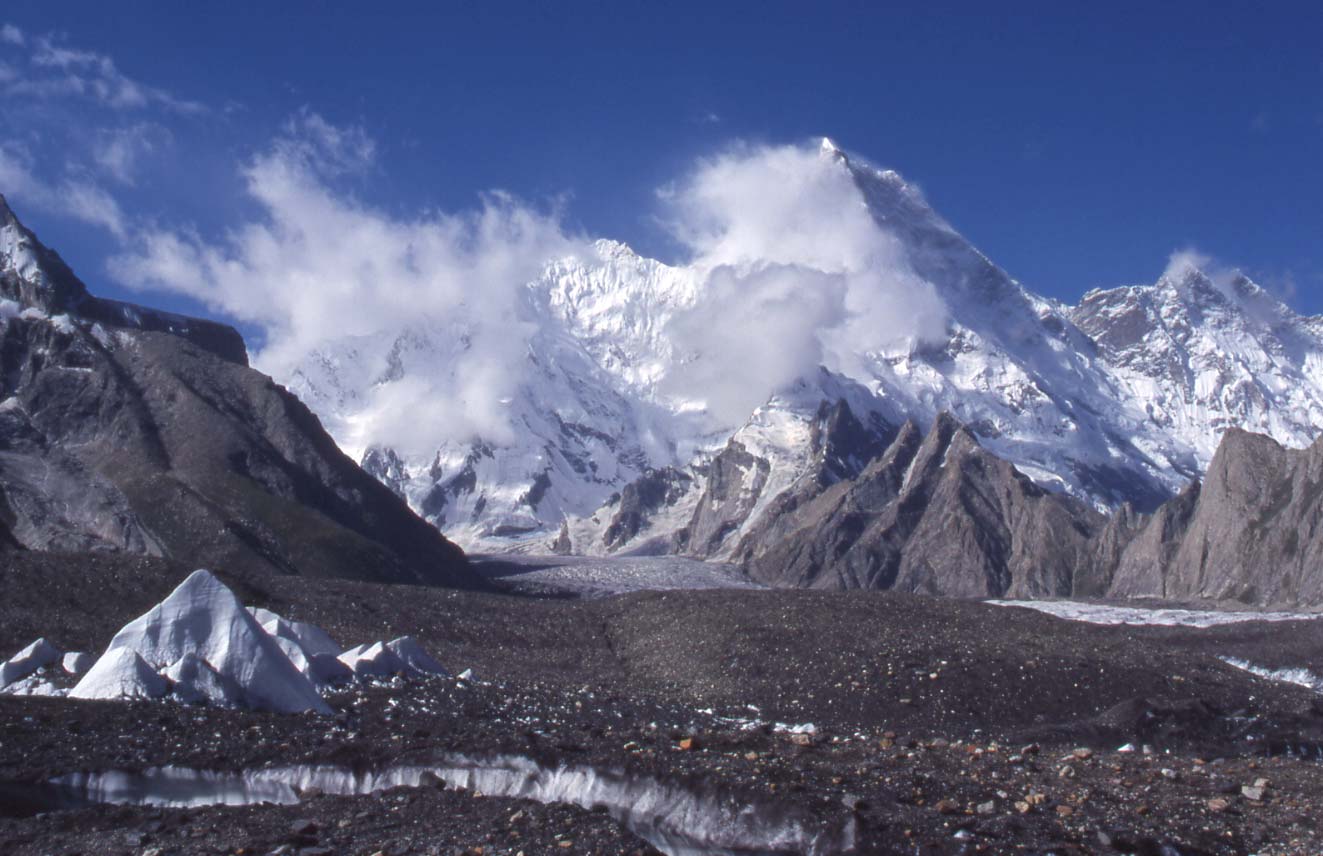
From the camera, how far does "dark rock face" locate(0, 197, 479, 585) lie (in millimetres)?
83125

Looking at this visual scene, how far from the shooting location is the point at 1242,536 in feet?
452

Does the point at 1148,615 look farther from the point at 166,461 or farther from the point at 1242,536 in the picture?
the point at 166,461

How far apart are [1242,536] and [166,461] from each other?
109 metres

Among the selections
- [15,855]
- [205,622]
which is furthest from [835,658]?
[15,855]

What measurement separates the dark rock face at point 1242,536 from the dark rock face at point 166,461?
7930 cm

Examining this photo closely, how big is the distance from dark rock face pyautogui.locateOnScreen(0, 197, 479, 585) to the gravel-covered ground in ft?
103

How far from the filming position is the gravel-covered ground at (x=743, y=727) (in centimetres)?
1638

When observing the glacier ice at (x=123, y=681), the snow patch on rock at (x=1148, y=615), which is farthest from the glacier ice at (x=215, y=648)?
the snow patch on rock at (x=1148, y=615)

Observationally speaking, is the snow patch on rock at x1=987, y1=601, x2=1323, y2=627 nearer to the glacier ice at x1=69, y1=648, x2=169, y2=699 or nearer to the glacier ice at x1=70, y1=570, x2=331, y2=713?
the glacier ice at x1=70, y1=570, x2=331, y2=713

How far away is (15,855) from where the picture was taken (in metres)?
15.9

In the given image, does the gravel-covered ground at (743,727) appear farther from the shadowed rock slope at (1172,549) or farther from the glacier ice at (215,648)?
the shadowed rock slope at (1172,549)

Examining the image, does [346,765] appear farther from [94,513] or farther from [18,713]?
[94,513]

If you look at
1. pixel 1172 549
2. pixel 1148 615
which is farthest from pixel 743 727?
pixel 1172 549

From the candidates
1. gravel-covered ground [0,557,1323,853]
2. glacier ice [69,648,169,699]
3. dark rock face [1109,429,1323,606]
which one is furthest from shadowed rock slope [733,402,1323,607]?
glacier ice [69,648,169,699]
